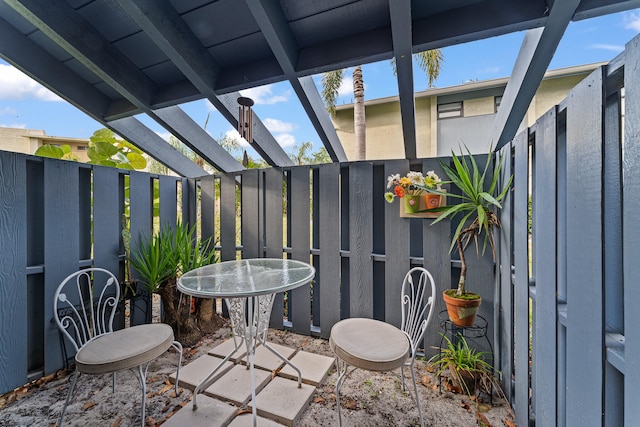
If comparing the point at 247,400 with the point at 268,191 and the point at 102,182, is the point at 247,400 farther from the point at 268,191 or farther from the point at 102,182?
the point at 102,182

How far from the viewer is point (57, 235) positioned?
2.28m

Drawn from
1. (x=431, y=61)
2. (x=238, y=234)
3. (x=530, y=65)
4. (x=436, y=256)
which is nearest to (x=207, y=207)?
(x=238, y=234)

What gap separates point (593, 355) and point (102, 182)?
3.67 metres

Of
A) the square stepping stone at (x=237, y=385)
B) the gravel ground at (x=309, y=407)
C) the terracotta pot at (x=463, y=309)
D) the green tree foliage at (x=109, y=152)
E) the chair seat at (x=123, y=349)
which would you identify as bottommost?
the gravel ground at (x=309, y=407)

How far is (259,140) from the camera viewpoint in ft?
9.12

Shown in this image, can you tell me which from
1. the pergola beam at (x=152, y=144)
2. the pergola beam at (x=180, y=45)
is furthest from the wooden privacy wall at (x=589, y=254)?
the pergola beam at (x=152, y=144)

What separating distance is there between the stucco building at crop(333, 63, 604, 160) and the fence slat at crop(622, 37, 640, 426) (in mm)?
3914

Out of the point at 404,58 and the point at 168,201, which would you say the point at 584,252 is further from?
the point at 168,201

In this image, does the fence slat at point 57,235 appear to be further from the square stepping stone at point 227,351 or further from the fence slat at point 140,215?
the square stepping stone at point 227,351

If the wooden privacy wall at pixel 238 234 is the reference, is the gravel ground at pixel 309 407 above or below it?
below

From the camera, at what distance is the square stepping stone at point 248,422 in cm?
168

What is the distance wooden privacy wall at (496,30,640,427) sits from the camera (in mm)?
706

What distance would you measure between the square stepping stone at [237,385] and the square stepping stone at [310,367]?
7.3 inches

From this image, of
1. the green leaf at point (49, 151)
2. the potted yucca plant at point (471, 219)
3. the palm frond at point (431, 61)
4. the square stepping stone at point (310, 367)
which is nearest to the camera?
the potted yucca plant at point (471, 219)
